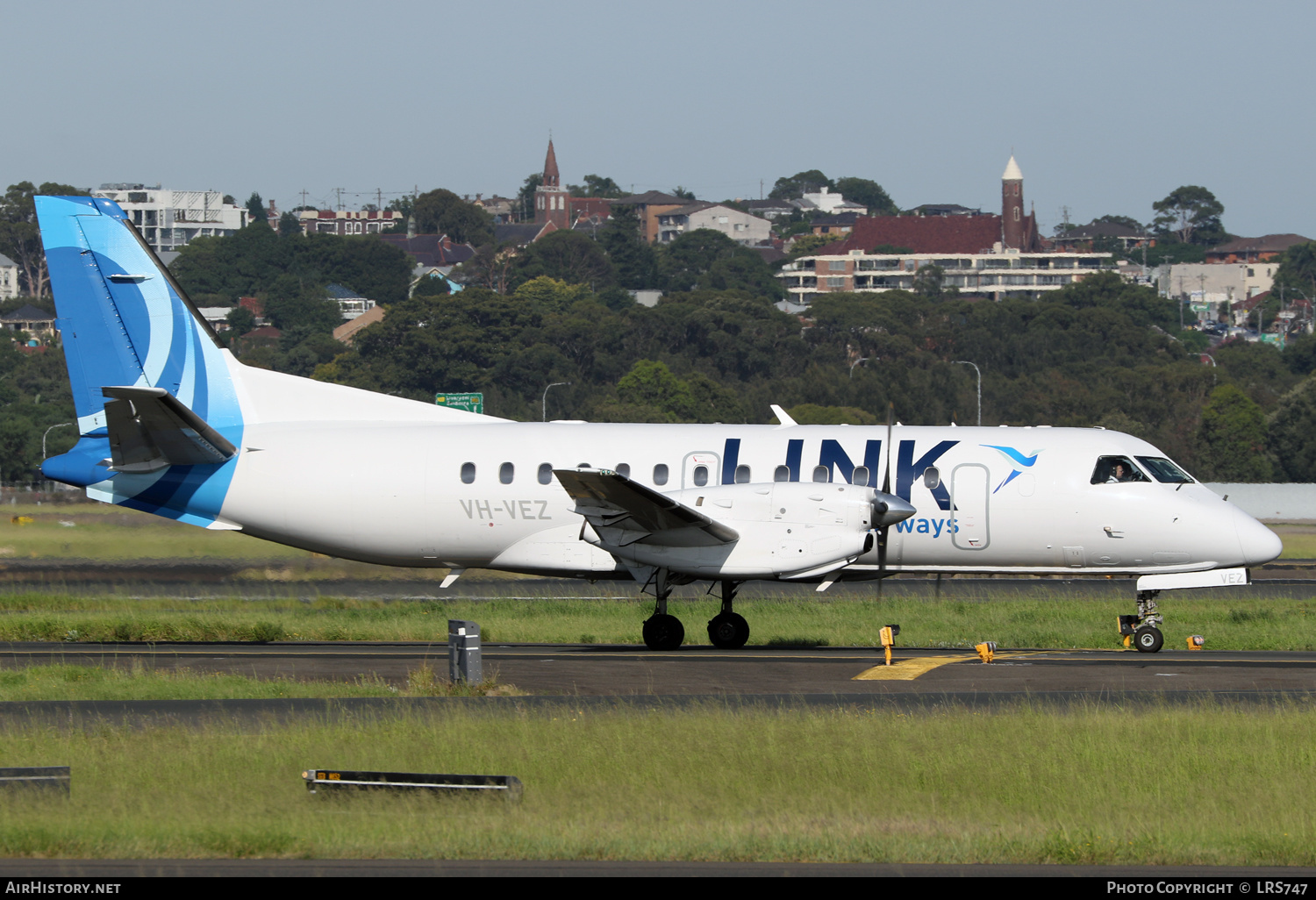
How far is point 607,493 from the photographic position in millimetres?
20797

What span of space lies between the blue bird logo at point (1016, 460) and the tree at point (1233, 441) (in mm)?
64292

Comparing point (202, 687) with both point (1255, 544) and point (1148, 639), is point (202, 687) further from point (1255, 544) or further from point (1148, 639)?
point (1255, 544)

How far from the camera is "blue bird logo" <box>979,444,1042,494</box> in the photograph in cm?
2267

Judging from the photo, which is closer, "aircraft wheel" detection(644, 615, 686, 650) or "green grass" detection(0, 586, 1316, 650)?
"aircraft wheel" detection(644, 615, 686, 650)

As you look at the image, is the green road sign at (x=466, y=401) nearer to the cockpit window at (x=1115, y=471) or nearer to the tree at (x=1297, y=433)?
the cockpit window at (x=1115, y=471)

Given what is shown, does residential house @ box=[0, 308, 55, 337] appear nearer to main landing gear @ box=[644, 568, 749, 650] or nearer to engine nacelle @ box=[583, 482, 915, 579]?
main landing gear @ box=[644, 568, 749, 650]

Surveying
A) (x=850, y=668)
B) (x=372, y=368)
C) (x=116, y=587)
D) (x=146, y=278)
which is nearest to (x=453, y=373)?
(x=372, y=368)

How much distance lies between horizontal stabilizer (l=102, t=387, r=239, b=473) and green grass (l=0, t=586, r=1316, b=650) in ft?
10.8

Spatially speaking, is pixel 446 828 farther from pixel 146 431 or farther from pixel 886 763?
pixel 146 431

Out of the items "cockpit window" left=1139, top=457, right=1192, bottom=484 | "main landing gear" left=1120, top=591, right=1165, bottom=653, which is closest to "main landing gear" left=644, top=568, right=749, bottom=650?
"main landing gear" left=1120, top=591, right=1165, bottom=653

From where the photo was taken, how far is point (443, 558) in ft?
77.5

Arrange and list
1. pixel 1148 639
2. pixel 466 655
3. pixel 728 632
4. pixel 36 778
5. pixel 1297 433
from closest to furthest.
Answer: pixel 36 778 → pixel 466 655 → pixel 1148 639 → pixel 728 632 → pixel 1297 433

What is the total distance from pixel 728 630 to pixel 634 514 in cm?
266

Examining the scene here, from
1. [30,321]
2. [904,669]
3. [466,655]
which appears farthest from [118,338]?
[30,321]
